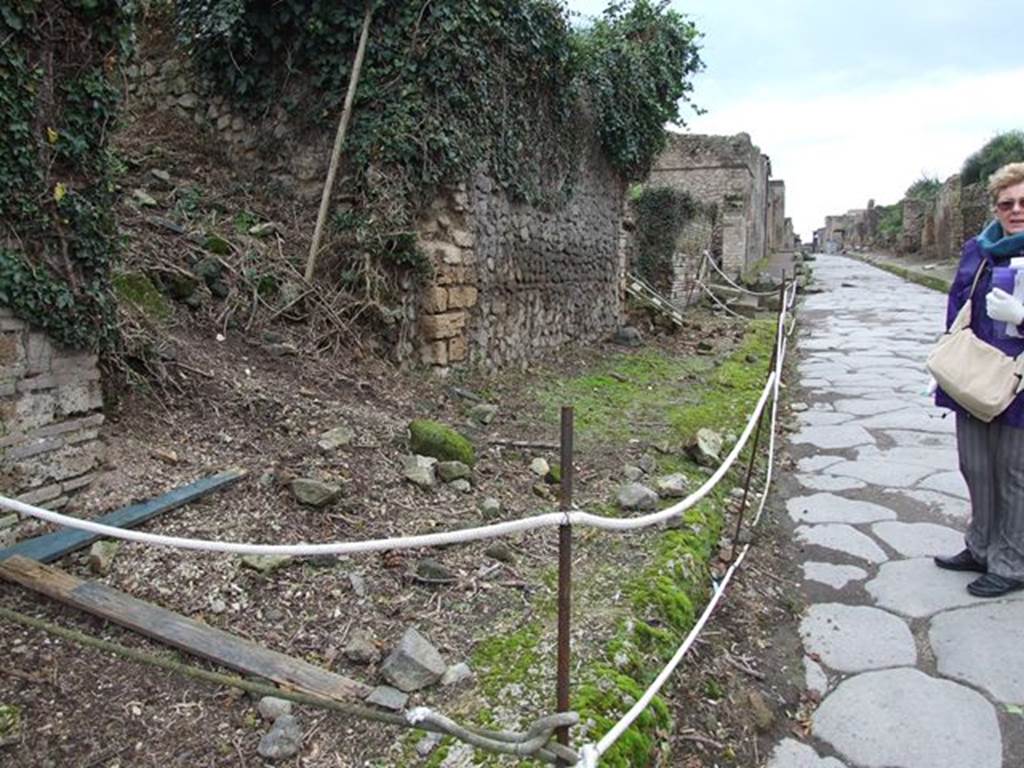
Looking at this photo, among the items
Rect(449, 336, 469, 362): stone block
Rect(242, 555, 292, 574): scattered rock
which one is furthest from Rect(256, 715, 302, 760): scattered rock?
Rect(449, 336, 469, 362): stone block

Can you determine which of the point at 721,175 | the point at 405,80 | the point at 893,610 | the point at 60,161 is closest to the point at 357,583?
the point at 60,161

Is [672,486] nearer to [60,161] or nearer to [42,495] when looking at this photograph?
[42,495]

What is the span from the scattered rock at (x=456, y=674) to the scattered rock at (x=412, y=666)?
1 centimetres

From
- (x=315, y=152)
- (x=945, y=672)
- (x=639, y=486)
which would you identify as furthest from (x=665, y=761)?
(x=315, y=152)

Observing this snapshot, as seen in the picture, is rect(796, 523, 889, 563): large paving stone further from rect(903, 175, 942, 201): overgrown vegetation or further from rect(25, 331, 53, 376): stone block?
rect(903, 175, 942, 201): overgrown vegetation

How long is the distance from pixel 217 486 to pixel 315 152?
134 inches

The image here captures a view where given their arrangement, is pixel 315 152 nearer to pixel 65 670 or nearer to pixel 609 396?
pixel 609 396

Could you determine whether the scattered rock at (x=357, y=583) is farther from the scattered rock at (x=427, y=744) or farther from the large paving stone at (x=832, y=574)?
the large paving stone at (x=832, y=574)

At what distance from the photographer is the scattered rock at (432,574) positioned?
2.70 metres

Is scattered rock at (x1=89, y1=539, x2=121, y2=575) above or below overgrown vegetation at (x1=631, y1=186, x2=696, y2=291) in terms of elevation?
below

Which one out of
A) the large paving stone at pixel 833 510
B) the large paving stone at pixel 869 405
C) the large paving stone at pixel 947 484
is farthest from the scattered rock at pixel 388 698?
the large paving stone at pixel 869 405

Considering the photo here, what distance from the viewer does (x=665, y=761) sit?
205 cm

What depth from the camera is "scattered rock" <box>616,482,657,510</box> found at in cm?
347

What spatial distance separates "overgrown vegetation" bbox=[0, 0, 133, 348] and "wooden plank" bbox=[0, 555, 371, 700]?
97 centimetres
